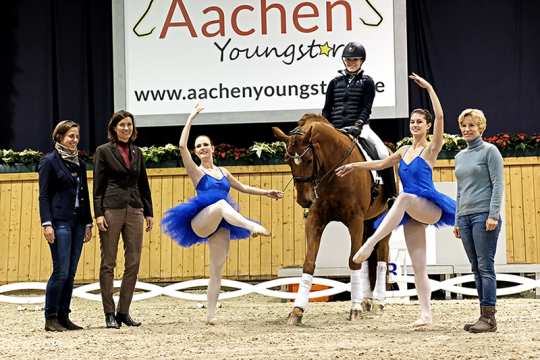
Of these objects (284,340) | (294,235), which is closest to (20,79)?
(294,235)

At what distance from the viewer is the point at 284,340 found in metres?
4.88

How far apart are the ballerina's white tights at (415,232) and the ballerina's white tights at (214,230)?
918mm

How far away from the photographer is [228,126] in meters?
11.1

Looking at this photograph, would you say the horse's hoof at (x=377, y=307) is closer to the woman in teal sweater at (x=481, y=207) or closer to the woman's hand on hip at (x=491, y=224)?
the woman in teal sweater at (x=481, y=207)

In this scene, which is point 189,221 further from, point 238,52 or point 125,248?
point 238,52

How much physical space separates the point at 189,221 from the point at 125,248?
0.58 metres

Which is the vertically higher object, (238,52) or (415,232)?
(238,52)

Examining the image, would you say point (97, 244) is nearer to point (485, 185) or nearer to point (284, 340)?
point (284, 340)

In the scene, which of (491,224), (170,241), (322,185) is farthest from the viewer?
(170,241)

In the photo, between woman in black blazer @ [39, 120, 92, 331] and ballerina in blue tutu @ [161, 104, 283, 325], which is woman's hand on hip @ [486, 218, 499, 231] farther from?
woman in black blazer @ [39, 120, 92, 331]

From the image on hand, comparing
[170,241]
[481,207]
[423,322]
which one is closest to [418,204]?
[481,207]

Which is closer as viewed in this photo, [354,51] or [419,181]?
[419,181]

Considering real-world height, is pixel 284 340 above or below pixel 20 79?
below

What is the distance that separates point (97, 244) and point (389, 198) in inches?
183
